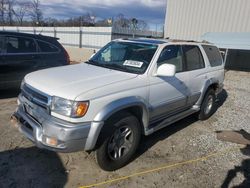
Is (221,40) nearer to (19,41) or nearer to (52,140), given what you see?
(19,41)

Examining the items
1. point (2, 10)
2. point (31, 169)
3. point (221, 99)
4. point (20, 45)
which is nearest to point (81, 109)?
point (31, 169)

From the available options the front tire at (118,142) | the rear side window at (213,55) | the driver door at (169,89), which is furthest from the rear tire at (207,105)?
the front tire at (118,142)

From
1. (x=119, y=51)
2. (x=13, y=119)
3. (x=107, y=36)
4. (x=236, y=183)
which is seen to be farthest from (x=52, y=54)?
(x=107, y=36)

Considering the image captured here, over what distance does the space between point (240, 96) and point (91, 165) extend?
25.1 feet

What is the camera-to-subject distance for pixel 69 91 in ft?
10.5

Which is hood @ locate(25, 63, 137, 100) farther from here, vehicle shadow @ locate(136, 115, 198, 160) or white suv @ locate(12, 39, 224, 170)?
vehicle shadow @ locate(136, 115, 198, 160)

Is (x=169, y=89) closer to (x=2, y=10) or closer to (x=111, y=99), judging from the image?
(x=111, y=99)

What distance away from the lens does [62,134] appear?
10.1 feet

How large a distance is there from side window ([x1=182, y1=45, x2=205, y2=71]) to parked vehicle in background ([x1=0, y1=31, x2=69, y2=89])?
3.71 metres

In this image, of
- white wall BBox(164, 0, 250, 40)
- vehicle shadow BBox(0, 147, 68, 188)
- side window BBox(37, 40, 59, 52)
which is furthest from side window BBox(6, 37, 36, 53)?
white wall BBox(164, 0, 250, 40)

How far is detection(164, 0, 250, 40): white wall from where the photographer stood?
16.8 meters

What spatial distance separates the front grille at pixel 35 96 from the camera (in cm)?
329

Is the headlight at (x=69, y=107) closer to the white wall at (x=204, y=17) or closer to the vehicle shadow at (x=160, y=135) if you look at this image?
the vehicle shadow at (x=160, y=135)

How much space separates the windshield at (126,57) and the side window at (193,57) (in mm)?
975
